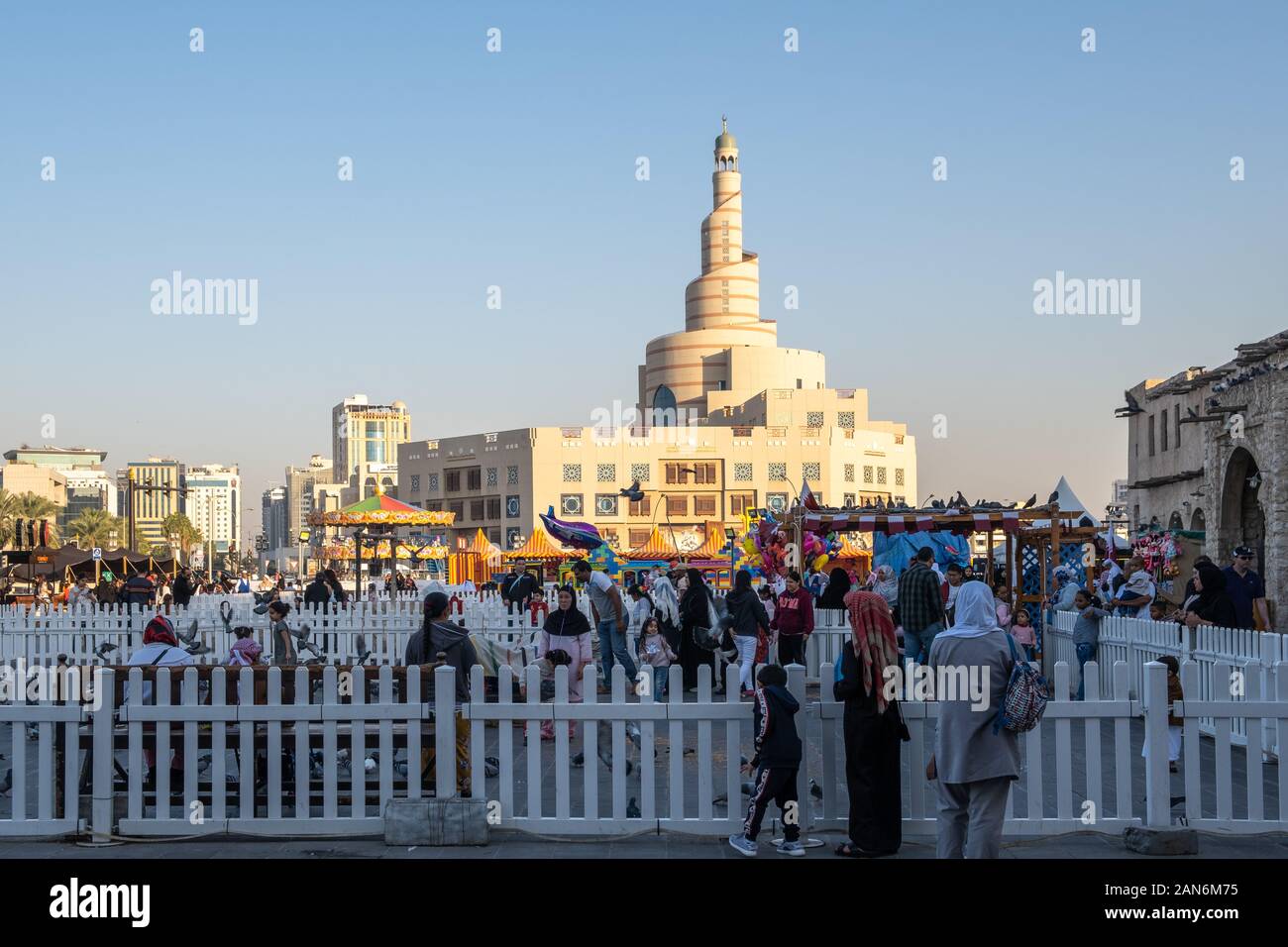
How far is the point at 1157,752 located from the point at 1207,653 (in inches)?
170

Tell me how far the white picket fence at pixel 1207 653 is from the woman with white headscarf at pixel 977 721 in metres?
1.61

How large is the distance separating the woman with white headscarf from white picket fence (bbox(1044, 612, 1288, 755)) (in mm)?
1611

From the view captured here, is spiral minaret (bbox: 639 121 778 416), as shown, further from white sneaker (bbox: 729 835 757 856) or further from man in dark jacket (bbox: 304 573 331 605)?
white sneaker (bbox: 729 835 757 856)

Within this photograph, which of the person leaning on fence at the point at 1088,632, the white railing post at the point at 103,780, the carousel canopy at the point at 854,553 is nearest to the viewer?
the white railing post at the point at 103,780

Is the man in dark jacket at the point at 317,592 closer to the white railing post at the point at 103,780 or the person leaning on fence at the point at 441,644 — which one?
the person leaning on fence at the point at 441,644

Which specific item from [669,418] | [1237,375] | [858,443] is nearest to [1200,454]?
[1237,375]

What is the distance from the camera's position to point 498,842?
7453mm

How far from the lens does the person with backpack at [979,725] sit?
644cm

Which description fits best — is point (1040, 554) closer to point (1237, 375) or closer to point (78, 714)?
point (1237, 375)

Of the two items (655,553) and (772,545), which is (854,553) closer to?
(655,553)

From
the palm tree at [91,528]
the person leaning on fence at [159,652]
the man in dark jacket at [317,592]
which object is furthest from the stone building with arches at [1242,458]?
the palm tree at [91,528]

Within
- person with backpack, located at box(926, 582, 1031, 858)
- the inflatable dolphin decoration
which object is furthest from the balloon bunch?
person with backpack, located at box(926, 582, 1031, 858)

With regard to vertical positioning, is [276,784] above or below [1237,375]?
below
